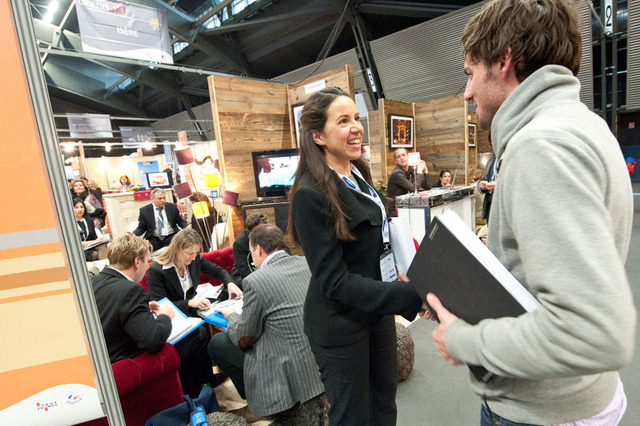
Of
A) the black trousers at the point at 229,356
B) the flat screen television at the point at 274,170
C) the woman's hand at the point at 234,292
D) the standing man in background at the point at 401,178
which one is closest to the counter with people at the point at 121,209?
the flat screen television at the point at 274,170

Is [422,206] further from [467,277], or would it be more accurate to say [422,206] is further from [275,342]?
[467,277]

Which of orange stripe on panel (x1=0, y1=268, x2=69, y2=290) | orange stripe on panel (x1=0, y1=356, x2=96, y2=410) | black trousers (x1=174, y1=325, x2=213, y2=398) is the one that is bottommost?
black trousers (x1=174, y1=325, x2=213, y2=398)

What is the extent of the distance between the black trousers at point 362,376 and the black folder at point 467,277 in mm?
528

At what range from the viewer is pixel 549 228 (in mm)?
471

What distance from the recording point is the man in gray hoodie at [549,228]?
45 cm

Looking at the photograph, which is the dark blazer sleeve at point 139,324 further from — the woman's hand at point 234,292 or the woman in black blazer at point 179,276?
the woman's hand at point 234,292

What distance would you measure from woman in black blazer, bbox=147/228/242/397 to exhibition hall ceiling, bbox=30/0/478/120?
3.79m

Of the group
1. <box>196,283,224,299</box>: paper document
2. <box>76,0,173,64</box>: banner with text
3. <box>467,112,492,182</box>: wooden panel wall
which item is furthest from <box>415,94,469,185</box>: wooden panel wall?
<box>196,283,224,299</box>: paper document

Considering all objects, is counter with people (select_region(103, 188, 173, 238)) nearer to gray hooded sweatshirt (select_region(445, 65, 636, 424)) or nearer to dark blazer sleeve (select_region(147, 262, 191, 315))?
dark blazer sleeve (select_region(147, 262, 191, 315))

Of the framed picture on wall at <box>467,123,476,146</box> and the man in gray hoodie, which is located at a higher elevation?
the framed picture on wall at <box>467,123,476,146</box>

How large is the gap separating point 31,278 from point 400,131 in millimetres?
6968

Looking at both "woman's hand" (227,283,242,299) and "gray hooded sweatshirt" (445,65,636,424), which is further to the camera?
"woman's hand" (227,283,242,299)

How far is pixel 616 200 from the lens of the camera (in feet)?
1.68

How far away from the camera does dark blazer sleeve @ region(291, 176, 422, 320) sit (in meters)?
1.01
